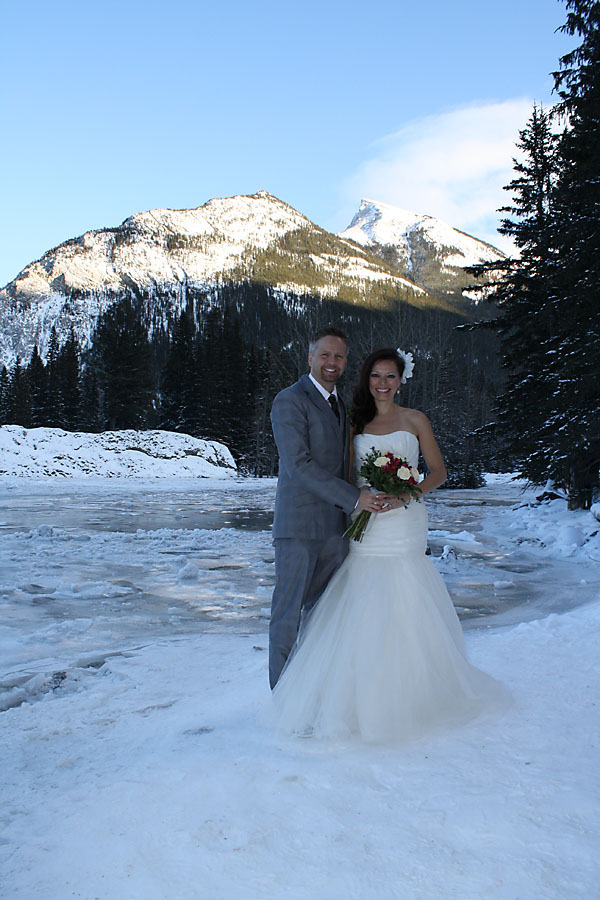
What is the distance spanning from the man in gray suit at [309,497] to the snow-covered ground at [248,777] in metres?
0.64

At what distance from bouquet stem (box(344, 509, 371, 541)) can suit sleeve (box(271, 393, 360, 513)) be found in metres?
0.11

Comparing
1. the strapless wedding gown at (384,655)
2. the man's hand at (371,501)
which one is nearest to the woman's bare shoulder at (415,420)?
the strapless wedding gown at (384,655)

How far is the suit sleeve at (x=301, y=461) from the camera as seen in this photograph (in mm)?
3299

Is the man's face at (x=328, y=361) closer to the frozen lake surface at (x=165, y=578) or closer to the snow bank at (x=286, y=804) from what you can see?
the snow bank at (x=286, y=804)

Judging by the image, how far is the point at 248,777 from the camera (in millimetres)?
2660

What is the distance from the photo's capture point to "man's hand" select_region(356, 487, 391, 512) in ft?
10.8

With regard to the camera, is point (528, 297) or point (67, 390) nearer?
point (528, 297)

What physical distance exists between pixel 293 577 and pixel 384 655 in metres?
0.65

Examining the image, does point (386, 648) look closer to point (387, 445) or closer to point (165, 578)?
point (387, 445)

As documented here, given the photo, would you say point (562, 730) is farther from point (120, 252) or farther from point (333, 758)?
point (120, 252)

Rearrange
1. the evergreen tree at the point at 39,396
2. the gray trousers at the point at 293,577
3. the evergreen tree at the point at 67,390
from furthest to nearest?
the evergreen tree at the point at 39,396 → the evergreen tree at the point at 67,390 → the gray trousers at the point at 293,577

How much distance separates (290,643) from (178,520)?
12.1 meters

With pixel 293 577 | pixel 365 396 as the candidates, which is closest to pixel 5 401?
pixel 365 396

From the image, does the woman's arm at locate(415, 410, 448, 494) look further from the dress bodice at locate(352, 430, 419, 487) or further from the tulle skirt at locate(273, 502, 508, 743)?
the tulle skirt at locate(273, 502, 508, 743)
